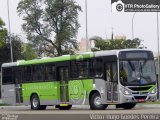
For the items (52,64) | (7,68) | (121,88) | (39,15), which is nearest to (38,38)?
(39,15)

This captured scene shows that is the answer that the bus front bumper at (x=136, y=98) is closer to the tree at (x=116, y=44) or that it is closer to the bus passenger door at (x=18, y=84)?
the bus passenger door at (x=18, y=84)

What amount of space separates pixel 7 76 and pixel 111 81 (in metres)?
10.4

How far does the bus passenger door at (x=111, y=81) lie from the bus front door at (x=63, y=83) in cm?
370

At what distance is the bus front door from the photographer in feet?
102

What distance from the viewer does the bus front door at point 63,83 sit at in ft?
102

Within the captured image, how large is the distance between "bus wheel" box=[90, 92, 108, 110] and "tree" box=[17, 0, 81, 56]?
4614 cm

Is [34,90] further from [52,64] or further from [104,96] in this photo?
[104,96]

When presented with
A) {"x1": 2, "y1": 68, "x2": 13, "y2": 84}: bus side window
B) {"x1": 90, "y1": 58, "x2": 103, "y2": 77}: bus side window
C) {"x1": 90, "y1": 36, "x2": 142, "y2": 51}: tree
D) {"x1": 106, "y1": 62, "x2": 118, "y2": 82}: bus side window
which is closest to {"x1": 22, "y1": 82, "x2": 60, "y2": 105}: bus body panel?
{"x1": 2, "y1": 68, "x2": 13, "y2": 84}: bus side window

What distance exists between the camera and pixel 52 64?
104 ft

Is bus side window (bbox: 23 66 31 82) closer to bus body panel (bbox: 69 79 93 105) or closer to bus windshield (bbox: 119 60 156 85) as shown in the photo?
bus body panel (bbox: 69 79 93 105)

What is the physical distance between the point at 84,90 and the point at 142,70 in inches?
142

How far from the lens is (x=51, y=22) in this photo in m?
75.9

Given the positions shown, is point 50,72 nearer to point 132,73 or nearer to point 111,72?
point 111,72

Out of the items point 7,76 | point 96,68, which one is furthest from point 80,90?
point 7,76
